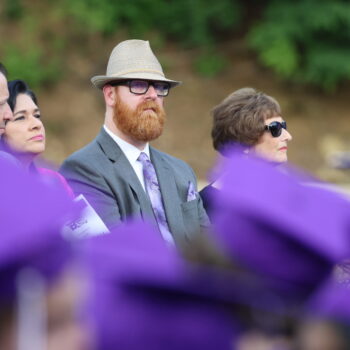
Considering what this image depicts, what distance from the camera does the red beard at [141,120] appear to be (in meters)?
4.82

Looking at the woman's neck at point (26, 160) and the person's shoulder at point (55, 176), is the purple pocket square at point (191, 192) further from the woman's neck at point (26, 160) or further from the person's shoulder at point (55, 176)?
the woman's neck at point (26, 160)

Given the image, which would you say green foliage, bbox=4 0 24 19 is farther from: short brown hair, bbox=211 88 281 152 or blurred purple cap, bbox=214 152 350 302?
blurred purple cap, bbox=214 152 350 302

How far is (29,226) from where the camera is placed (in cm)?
133

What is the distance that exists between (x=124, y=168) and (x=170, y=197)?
28 centimetres

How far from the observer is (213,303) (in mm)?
1373

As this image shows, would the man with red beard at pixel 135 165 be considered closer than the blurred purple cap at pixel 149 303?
No

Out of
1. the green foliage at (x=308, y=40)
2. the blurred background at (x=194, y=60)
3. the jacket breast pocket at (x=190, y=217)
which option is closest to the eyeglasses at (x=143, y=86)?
the jacket breast pocket at (x=190, y=217)

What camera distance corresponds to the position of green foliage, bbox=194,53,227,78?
68.8 feet

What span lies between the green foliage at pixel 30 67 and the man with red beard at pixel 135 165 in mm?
14726

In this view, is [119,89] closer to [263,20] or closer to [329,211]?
[329,211]

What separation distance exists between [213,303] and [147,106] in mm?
3719

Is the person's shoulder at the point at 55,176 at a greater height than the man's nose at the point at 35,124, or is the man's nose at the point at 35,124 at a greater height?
the man's nose at the point at 35,124

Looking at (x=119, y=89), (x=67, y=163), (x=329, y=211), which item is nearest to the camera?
(x=329, y=211)

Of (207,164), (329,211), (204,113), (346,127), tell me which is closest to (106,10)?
(204,113)
